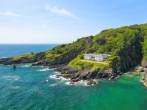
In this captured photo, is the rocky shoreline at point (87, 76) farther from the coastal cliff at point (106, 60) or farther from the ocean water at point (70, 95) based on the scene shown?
the ocean water at point (70, 95)

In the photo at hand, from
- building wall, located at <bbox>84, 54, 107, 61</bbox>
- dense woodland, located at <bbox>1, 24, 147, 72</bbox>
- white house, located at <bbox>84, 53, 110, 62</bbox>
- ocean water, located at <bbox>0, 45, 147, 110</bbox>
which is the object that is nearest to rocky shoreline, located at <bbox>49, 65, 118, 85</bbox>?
dense woodland, located at <bbox>1, 24, 147, 72</bbox>

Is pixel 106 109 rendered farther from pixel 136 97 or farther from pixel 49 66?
pixel 49 66

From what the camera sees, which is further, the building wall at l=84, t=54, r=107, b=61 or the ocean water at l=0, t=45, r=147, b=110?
the building wall at l=84, t=54, r=107, b=61

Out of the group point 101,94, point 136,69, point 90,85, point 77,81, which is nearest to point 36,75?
point 77,81

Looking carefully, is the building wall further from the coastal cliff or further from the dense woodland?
the dense woodland

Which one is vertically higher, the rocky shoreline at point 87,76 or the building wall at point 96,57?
the building wall at point 96,57

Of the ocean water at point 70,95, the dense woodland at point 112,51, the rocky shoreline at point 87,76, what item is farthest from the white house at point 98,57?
the ocean water at point 70,95
